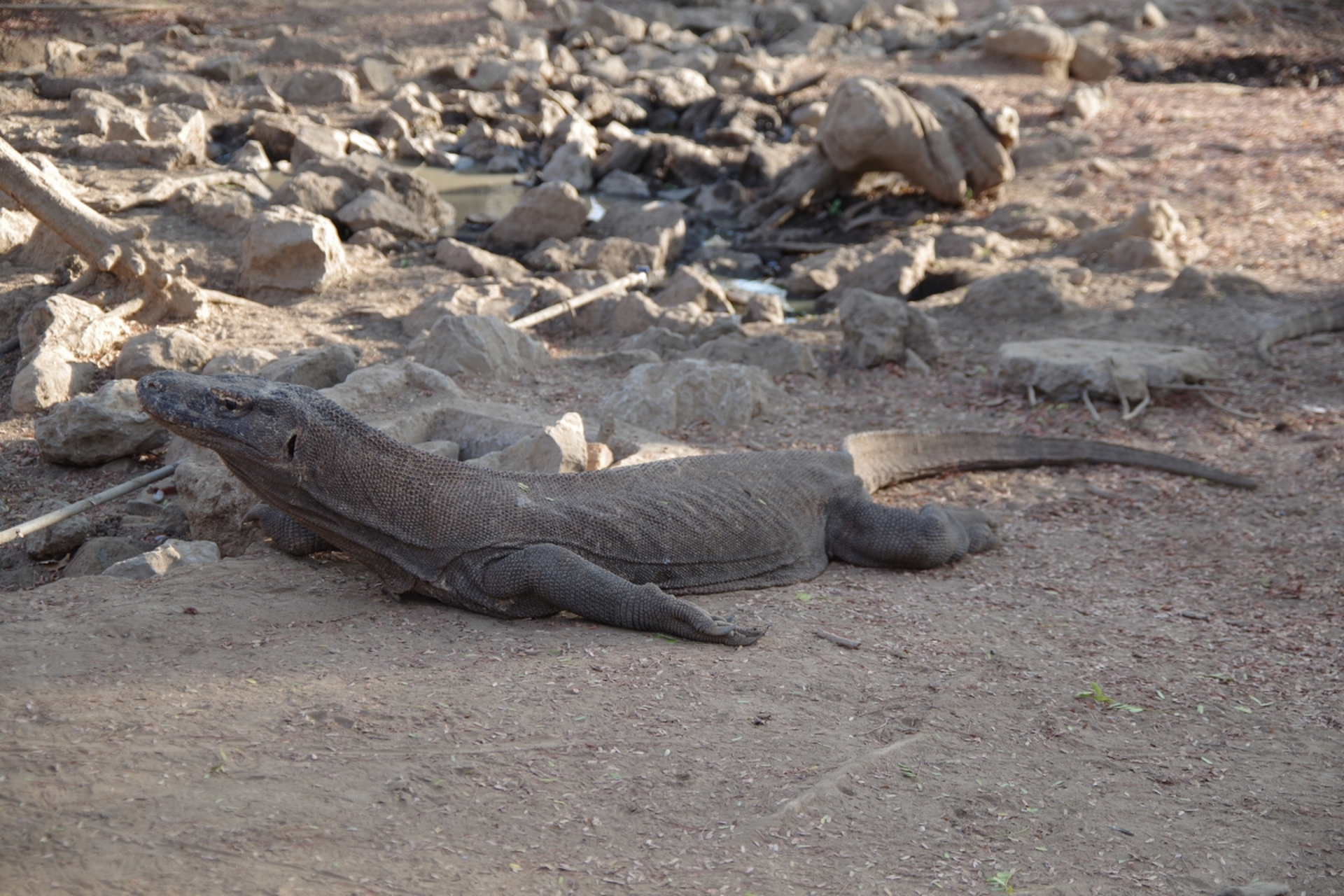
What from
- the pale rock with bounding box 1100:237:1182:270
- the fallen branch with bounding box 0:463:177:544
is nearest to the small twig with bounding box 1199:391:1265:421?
the pale rock with bounding box 1100:237:1182:270

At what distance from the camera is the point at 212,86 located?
55.6 feet

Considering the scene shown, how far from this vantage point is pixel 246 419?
4.27 m

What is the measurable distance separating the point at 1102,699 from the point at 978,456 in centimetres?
311

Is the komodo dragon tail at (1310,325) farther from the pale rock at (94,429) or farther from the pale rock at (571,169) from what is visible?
the pale rock at (571,169)

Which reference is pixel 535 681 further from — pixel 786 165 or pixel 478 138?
pixel 478 138

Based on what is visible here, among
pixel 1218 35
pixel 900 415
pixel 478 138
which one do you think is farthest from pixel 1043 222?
pixel 1218 35

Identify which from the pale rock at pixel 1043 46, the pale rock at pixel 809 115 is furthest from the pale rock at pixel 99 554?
the pale rock at pixel 1043 46

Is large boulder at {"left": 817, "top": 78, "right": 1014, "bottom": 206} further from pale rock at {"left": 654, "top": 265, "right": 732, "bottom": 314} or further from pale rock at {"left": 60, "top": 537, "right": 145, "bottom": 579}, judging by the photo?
pale rock at {"left": 60, "top": 537, "right": 145, "bottom": 579}

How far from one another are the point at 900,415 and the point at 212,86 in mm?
13504

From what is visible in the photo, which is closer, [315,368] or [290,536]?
[290,536]

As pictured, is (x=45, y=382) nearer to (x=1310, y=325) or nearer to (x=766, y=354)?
(x=766, y=354)

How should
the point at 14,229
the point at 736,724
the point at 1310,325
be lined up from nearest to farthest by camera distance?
the point at 736,724, the point at 1310,325, the point at 14,229

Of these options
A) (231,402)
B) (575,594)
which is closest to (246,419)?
(231,402)

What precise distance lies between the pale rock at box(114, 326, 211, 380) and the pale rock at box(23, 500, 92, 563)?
196 centimetres
